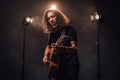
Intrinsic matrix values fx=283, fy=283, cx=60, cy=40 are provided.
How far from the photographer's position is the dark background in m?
6.04

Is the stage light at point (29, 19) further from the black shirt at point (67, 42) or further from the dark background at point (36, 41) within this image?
the black shirt at point (67, 42)

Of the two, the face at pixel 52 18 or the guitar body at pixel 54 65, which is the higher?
the face at pixel 52 18

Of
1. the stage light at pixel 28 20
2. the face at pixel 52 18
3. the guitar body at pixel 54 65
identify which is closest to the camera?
the guitar body at pixel 54 65

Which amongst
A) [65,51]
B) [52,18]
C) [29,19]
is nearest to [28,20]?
[29,19]

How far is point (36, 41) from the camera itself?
20.1 ft

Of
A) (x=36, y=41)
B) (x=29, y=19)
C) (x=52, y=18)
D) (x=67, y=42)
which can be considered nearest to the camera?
(x=67, y=42)

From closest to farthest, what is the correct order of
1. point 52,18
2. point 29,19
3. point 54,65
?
point 54,65 < point 52,18 < point 29,19

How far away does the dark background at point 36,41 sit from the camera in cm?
604

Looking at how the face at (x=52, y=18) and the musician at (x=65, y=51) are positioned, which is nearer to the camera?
the musician at (x=65, y=51)

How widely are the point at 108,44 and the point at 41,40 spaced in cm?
152

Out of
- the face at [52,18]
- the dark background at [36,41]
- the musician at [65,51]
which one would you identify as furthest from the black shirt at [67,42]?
the dark background at [36,41]

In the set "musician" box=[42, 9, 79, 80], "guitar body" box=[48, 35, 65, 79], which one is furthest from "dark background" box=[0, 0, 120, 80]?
"guitar body" box=[48, 35, 65, 79]

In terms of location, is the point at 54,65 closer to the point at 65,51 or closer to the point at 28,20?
the point at 65,51

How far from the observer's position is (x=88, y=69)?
618cm
